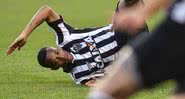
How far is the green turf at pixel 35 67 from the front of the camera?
752cm

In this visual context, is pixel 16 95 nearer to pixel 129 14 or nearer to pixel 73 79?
pixel 73 79

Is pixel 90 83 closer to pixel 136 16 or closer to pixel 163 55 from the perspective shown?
pixel 136 16

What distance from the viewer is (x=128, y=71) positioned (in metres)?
3.81

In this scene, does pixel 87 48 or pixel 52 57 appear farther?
pixel 87 48

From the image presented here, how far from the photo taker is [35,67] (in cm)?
980

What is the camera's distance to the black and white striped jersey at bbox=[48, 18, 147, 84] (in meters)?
8.16

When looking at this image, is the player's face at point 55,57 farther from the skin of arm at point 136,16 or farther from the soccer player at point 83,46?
the skin of arm at point 136,16

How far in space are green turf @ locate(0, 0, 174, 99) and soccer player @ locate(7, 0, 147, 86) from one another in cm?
21

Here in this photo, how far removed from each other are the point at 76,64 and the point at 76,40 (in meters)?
0.33

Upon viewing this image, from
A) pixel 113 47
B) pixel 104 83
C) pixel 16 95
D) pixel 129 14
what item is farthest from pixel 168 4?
pixel 113 47

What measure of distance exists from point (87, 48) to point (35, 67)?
1736 mm

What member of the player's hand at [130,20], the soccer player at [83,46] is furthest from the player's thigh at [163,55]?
the soccer player at [83,46]

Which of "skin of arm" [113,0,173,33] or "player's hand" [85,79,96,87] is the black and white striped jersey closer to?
"player's hand" [85,79,96,87]

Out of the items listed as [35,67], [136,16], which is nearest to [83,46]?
[35,67]
